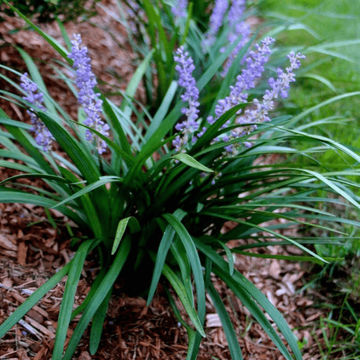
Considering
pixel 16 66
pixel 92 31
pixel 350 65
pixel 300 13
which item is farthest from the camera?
pixel 300 13

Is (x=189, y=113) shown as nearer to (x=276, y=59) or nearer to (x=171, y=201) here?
(x=171, y=201)

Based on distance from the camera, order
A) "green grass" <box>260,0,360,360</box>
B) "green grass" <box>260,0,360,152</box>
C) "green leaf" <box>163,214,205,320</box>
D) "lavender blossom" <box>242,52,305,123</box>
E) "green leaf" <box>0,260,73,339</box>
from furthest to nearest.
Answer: "green grass" <box>260,0,360,152</box>, "green grass" <box>260,0,360,360</box>, "lavender blossom" <box>242,52,305,123</box>, "green leaf" <box>163,214,205,320</box>, "green leaf" <box>0,260,73,339</box>

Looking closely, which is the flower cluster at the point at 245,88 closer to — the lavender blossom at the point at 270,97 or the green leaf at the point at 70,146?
the lavender blossom at the point at 270,97

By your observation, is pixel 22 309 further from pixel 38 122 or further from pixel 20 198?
pixel 38 122

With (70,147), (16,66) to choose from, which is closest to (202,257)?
(70,147)

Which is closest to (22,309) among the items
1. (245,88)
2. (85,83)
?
(85,83)

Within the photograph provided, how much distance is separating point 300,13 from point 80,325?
477 centimetres

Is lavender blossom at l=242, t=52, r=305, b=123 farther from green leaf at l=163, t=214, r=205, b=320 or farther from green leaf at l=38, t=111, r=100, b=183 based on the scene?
green leaf at l=38, t=111, r=100, b=183

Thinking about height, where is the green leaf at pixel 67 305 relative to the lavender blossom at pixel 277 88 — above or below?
below

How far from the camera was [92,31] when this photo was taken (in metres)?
3.63

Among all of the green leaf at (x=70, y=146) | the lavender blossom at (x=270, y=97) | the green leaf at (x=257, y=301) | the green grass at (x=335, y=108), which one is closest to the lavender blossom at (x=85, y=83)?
the green leaf at (x=70, y=146)

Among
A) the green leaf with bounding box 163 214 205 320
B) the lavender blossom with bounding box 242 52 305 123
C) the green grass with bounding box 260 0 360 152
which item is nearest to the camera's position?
the green leaf with bounding box 163 214 205 320

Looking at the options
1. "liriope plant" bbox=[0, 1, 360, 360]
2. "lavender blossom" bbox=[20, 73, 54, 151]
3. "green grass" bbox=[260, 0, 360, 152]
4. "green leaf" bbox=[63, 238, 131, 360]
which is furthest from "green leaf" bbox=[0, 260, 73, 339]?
"green grass" bbox=[260, 0, 360, 152]

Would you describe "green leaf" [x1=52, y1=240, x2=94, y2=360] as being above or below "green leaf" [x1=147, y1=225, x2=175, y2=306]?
below
